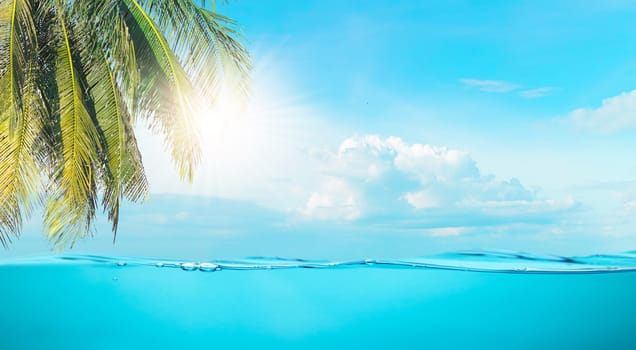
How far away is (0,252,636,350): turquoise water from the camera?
28.0 ft

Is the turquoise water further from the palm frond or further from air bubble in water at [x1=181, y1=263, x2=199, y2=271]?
the palm frond

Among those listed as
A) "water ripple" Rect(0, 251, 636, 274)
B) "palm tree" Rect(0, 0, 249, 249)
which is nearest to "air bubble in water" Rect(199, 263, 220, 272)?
"water ripple" Rect(0, 251, 636, 274)

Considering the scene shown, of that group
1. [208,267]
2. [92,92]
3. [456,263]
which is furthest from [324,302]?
[92,92]

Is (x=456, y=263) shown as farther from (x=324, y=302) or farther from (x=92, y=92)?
(x=92, y=92)

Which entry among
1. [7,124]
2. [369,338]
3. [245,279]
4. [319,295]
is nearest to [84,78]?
[7,124]

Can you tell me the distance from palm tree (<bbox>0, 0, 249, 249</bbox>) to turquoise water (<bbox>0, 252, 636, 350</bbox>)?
270cm

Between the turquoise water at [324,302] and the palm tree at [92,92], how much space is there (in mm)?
2697

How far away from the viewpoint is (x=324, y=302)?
988 centimetres

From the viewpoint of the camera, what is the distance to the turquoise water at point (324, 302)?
8531mm

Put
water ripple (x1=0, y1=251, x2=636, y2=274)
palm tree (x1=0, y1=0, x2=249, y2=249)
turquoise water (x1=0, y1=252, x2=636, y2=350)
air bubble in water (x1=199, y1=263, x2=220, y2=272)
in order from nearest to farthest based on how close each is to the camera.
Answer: palm tree (x1=0, y1=0, x2=249, y2=249) < water ripple (x1=0, y1=251, x2=636, y2=274) < air bubble in water (x1=199, y1=263, x2=220, y2=272) < turquoise water (x1=0, y1=252, x2=636, y2=350)

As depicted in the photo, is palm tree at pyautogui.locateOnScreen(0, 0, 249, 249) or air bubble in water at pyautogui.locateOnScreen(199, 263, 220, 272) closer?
palm tree at pyautogui.locateOnScreen(0, 0, 249, 249)

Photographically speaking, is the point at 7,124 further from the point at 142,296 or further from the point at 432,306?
the point at 432,306

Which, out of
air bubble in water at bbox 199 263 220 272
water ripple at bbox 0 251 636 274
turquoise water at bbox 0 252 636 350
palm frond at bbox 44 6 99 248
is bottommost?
turquoise water at bbox 0 252 636 350

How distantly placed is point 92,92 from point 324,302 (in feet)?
20.6
